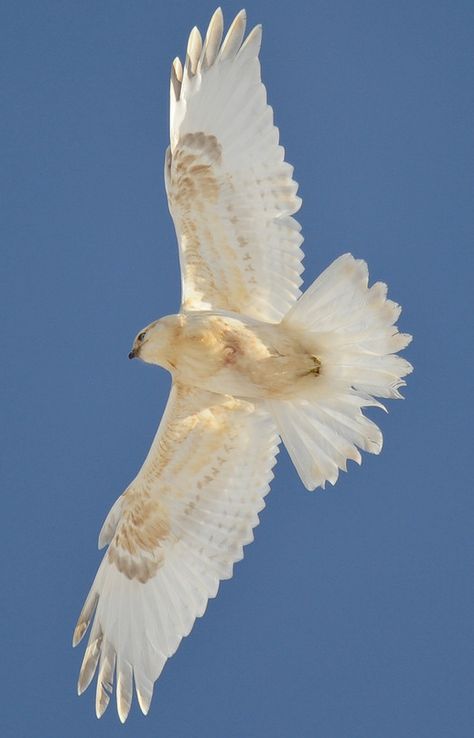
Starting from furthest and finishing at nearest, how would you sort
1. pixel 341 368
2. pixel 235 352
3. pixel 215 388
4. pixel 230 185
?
pixel 230 185 → pixel 215 388 → pixel 235 352 → pixel 341 368

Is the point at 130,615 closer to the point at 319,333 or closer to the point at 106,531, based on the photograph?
the point at 106,531

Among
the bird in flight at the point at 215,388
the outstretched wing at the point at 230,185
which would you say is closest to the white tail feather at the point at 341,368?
the bird in flight at the point at 215,388

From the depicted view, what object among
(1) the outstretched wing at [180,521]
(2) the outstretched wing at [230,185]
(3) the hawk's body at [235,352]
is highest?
(2) the outstretched wing at [230,185]

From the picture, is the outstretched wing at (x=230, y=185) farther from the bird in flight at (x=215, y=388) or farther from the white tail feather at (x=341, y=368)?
the white tail feather at (x=341, y=368)

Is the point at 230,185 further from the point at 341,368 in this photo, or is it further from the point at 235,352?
the point at 341,368

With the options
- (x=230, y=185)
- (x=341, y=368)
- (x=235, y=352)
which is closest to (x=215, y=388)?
(x=235, y=352)

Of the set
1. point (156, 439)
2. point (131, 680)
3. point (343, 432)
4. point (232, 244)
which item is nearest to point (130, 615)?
point (131, 680)

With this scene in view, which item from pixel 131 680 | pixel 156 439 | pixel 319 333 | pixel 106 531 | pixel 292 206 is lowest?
pixel 131 680

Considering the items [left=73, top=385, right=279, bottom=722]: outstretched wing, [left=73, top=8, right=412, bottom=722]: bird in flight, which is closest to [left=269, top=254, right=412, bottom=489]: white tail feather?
[left=73, top=8, right=412, bottom=722]: bird in flight
